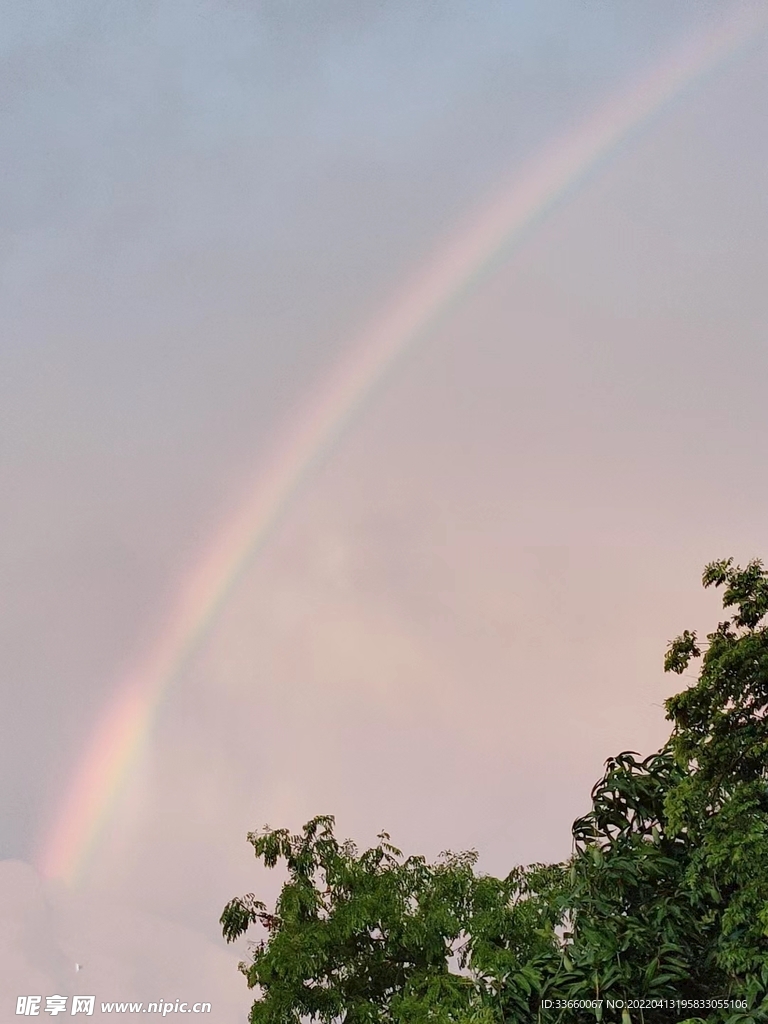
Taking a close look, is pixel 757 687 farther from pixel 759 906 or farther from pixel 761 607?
pixel 759 906

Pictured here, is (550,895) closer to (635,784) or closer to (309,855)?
(635,784)

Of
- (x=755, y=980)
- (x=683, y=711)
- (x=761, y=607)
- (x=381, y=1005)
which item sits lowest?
(x=755, y=980)

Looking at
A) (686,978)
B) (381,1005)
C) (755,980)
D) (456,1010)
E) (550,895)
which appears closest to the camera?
(755,980)

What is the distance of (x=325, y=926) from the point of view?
47.0 ft

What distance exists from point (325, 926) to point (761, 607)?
7.44 meters

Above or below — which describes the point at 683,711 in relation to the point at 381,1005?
above

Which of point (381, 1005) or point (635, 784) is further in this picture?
point (381, 1005)

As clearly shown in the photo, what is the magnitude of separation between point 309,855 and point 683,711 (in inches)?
285

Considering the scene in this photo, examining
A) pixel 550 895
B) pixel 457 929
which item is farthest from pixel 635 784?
pixel 457 929

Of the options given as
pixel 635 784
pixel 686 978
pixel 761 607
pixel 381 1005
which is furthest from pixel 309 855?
pixel 761 607

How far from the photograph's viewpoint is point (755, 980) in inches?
358

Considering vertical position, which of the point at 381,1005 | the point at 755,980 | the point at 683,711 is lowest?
the point at 755,980

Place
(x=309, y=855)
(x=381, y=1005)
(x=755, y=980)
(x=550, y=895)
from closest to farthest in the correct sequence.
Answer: (x=755, y=980), (x=550, y=895), (x=381, y=1005), (x=309, y=855)

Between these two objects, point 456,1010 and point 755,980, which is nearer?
point 755,980
